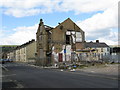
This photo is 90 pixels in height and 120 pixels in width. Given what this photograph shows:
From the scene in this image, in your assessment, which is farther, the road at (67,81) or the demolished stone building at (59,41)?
the demolished stone building at (59,41)

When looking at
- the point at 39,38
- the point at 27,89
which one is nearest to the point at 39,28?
the point at 39,38

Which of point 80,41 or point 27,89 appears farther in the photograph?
point 80,41

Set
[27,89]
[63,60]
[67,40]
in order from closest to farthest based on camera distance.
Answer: [27,89]
[63,60]
[67,40]

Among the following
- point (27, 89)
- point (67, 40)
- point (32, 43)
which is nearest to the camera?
point (27, 89)

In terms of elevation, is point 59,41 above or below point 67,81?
above

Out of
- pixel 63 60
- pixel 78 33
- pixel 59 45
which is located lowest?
pixel 63 60

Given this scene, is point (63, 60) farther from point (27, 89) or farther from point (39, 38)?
point (27, 89)

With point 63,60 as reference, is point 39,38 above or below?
above

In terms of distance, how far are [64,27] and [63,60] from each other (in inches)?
379

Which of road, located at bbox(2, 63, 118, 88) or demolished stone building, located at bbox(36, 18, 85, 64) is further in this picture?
demolished stone building, located at bbox(36, 18, 85, 64)

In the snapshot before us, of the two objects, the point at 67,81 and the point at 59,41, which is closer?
the point at 67,81

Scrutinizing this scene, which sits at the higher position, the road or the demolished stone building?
the demolished stone building

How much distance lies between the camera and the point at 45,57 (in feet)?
169

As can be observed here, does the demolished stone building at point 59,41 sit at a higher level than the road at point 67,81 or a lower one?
higher
